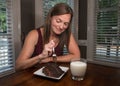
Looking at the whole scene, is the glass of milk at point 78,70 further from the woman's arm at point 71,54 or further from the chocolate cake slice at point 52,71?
the woman's arm at point 71,54

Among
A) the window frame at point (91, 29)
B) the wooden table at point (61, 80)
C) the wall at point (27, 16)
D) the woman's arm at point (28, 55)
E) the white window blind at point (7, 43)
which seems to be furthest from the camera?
the window frame at point (91, 29)

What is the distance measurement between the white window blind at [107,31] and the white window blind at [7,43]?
161 centimetres

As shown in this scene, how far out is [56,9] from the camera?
1517 millimetres

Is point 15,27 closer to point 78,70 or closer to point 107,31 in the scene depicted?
point 78,70

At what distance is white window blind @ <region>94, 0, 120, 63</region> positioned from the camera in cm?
258

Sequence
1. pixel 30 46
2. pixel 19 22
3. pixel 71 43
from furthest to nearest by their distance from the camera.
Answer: pixel 19 22
pixel 71 43
pixel 30 46

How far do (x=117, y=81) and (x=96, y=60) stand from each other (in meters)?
1.92

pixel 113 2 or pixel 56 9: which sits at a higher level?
pixel 113 2

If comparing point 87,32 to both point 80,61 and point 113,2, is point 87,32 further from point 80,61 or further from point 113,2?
point 80,61

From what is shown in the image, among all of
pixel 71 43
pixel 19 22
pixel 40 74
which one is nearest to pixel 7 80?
pixel 40 74

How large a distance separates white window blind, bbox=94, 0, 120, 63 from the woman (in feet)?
3.76

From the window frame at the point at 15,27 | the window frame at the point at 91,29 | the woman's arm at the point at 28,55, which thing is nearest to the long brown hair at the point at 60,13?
the woman's arm at the point at 28,55

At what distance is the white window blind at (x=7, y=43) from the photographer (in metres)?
1.88

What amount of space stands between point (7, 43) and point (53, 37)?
67 centimetres
